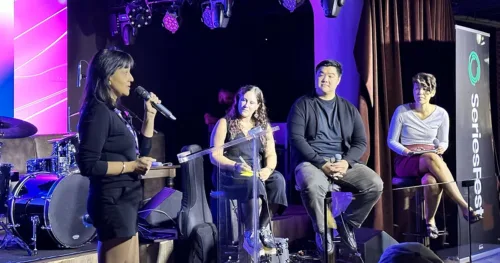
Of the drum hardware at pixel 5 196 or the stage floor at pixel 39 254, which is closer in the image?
the stage floor at pixel 39 254

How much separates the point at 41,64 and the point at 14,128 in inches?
118

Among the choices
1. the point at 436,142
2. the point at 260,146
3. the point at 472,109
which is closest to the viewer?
the point at 260,146

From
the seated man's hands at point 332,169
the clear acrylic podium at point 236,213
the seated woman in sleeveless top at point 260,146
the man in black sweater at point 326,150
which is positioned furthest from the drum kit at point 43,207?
the seated man's hands at point 332,169

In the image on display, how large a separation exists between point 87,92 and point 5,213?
2.33m

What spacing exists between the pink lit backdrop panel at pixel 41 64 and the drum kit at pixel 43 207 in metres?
2.70

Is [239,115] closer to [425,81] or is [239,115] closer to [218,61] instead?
[425,81]

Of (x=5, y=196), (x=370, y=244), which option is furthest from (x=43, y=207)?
(x=370, y=244)

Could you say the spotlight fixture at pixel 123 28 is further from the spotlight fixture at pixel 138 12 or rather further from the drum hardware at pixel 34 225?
the drum hardware at pixel 34 225

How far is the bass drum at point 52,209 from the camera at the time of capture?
4.27 meters

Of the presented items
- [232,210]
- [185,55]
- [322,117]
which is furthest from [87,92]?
[185,55]

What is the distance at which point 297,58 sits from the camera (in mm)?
9312

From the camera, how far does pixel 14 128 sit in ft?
14.8

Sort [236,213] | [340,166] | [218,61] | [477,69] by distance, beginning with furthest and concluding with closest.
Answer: [218,61] → [477,69] → [340,166] → [236,213]

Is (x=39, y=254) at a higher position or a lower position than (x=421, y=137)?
lower
